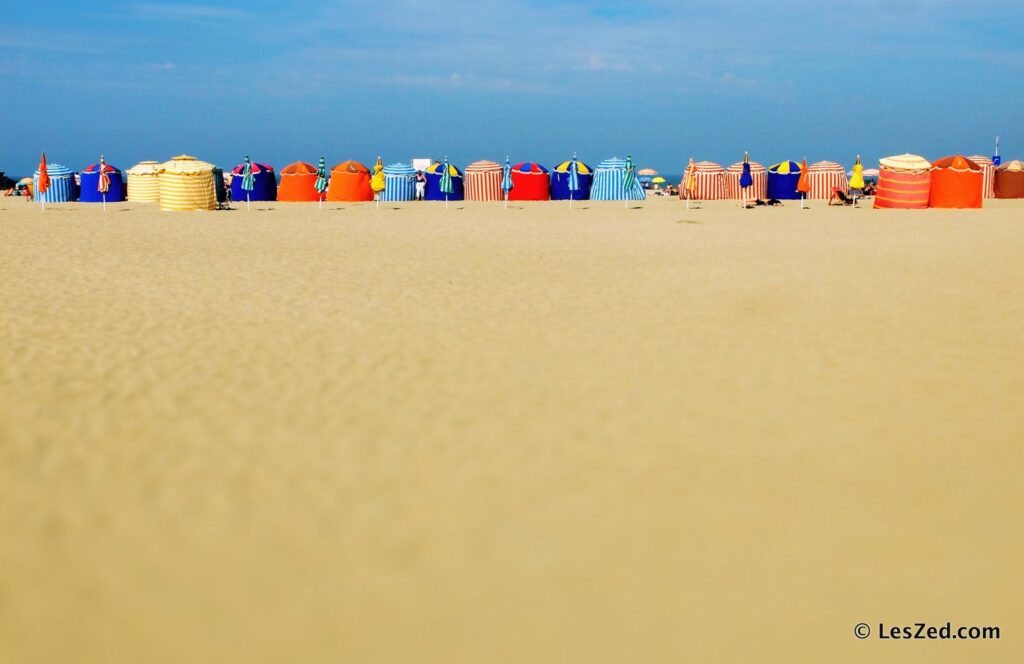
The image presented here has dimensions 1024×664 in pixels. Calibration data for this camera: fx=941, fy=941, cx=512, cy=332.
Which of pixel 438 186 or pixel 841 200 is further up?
pixel 438 186

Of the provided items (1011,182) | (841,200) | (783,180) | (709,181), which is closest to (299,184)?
(709,181)

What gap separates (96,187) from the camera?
103ft

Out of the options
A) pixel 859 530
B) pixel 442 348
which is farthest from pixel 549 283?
pixel 859 530

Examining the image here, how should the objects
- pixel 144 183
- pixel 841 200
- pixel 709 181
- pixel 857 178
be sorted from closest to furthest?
pixel 857 178 < pixel 841 200 < pixel 144 183 < pixel 709 181

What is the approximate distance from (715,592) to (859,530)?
33.2 inches

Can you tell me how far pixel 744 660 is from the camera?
9.62 feet

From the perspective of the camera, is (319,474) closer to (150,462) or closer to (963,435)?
(150,462)

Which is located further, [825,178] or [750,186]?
[825,178]

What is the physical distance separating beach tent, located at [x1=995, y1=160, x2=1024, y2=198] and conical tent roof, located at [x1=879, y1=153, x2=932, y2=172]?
999 cm

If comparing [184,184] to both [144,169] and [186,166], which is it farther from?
[144,169]

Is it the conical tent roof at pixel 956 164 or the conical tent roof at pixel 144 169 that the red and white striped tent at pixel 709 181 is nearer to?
the conical tent roof at pixel 956 164

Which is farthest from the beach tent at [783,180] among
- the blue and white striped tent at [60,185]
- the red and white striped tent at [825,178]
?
the blue and white striped tent at [60,185]

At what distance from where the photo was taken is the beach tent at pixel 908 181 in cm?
2364

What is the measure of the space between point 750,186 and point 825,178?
3202 mm
